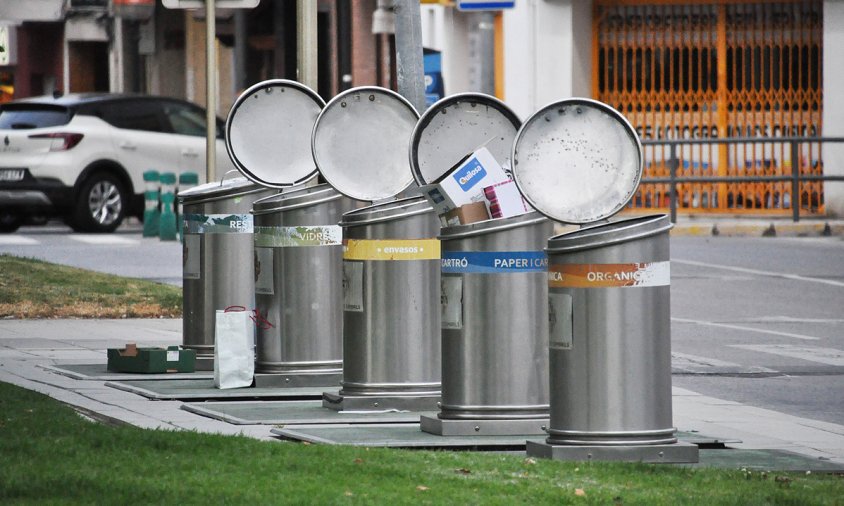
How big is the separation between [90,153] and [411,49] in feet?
46.4

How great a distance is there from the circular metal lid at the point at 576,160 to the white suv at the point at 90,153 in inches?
676

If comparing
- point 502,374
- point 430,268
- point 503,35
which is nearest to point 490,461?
point 502,374

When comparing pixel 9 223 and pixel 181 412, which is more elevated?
pixel 9 223

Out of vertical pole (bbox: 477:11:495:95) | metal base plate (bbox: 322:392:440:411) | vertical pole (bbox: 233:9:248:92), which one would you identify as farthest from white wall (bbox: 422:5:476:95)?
metal base plate (bbox: 322:392:440:411)

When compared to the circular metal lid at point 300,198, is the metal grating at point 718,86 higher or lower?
higher

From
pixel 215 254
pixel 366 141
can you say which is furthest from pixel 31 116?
pixel 366 141

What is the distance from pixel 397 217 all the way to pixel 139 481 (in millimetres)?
3364

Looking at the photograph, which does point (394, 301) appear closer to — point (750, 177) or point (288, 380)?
A: point (288, 380)

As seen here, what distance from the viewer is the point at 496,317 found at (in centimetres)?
905

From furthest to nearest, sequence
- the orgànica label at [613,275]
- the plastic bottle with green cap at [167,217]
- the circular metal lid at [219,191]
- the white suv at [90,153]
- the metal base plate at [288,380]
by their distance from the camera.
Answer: the white suv at [90,153], the plastic bottle with green cap at [167,217], the circular metal lid at [219,191], the metal base plate at [288,380], the orgànica label at [613,275]

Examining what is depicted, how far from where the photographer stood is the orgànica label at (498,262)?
902cm

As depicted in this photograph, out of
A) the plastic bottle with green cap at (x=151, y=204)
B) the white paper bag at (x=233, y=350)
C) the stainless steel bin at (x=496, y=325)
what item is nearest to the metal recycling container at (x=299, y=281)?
the white paper bag at (x=233, y=350)

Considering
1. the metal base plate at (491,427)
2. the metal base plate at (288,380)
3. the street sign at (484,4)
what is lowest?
the metal base plate at (491,427)

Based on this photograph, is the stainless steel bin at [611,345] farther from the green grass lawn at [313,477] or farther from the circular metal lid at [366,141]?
the circular metal lid at [366,141]
